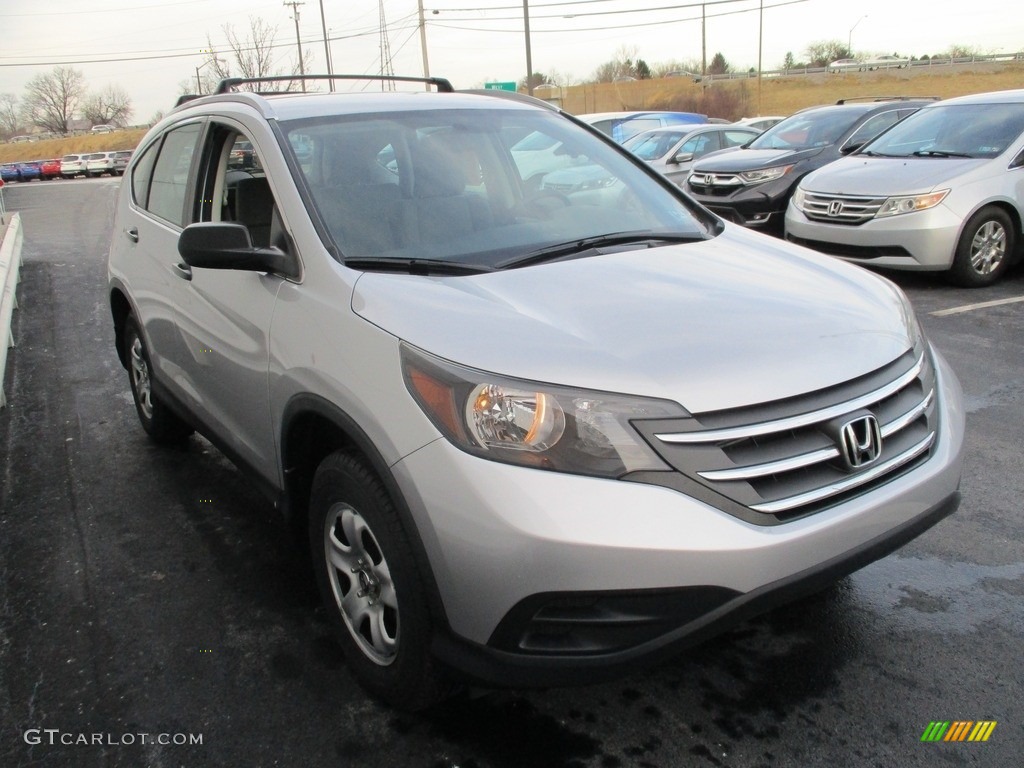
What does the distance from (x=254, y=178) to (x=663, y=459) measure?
2064mm

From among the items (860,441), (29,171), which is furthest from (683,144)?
(29,171)

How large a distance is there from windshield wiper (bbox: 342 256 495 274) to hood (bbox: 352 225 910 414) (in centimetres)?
6

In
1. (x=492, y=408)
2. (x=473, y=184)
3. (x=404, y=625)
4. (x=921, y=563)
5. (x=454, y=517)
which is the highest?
(x=473, y=184)

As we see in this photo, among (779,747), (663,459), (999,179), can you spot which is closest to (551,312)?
(663,459)

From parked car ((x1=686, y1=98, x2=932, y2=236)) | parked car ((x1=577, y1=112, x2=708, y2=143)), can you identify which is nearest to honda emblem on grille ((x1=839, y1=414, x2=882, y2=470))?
parked car ((x1=686, y1=98, x2=932, y2=236))

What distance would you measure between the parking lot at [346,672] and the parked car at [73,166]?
5289 centimetres

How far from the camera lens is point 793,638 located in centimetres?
288

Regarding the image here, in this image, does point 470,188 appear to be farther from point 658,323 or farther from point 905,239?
point 905,239

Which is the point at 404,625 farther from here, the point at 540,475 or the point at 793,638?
the point at 793,638

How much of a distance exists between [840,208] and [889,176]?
19.5 inches

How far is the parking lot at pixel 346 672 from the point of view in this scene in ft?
7.97

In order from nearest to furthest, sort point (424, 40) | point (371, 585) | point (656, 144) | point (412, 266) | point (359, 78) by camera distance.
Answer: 1. point (371, 585)
2. point (412, 266)
3. point (359, 78)
4. point (656, 144)
5. point (424, 40)

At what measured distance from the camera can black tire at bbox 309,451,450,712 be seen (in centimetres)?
225

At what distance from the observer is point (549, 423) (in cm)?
207
